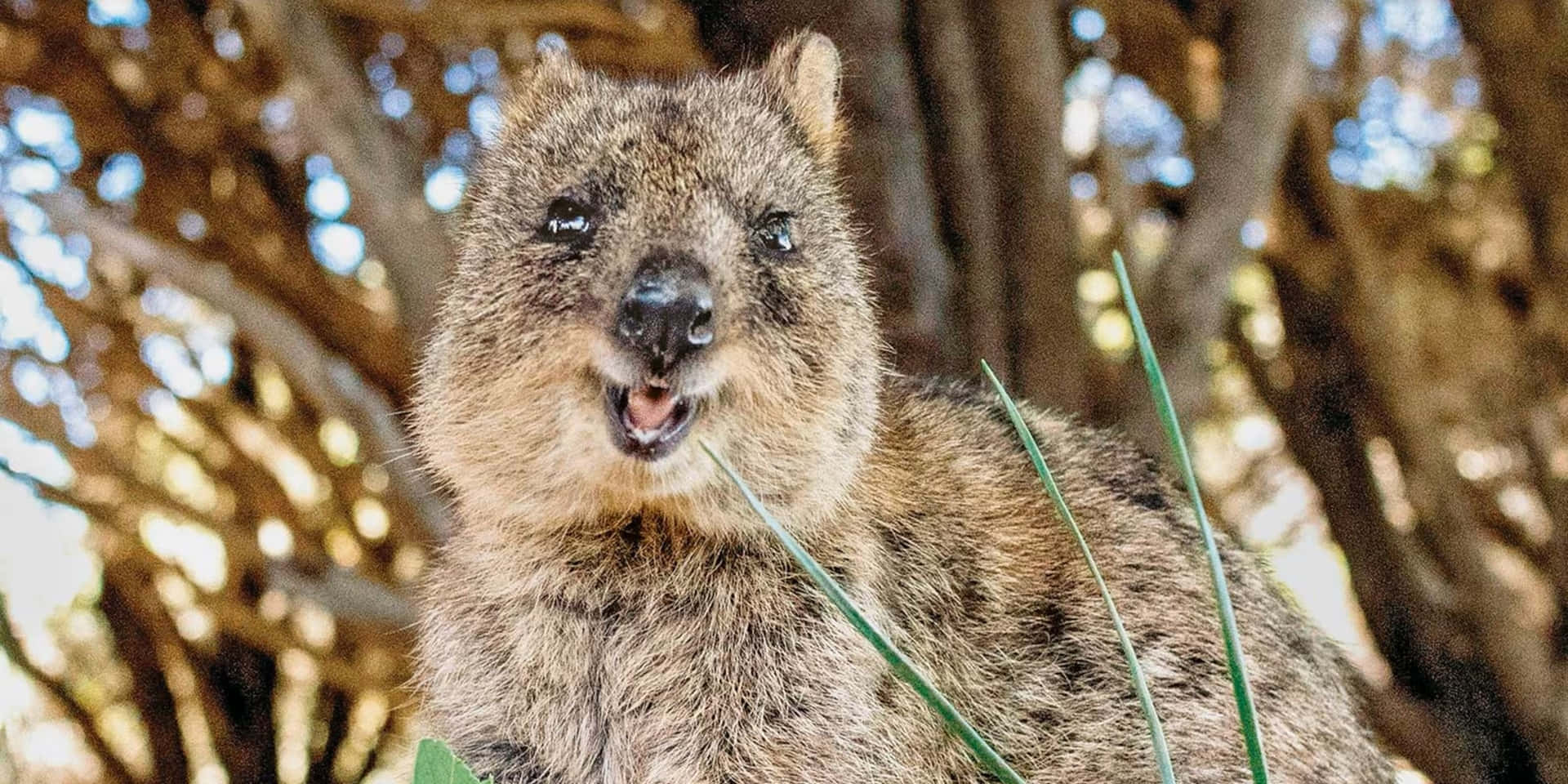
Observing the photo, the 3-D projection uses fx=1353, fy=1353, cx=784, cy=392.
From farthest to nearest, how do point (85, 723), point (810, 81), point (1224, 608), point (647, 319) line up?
point (85, 723), point (810, 81), point (647, 319), point (1224, 608)

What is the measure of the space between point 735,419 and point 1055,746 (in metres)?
0.81

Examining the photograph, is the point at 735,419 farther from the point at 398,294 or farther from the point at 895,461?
the point at 398,294

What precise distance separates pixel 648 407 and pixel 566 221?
1.22 feet

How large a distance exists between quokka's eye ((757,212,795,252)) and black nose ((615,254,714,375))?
1.13 ft

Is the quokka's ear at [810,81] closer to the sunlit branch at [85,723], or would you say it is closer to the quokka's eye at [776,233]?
the quokka's eye at [776,233]

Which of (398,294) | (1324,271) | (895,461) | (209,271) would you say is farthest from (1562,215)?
(209,271)

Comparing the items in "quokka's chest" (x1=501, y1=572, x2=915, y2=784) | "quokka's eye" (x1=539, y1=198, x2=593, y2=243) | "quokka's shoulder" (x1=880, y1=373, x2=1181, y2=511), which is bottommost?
"quokka's chest" (x1=501, y1=572, x2=915, y2=784)

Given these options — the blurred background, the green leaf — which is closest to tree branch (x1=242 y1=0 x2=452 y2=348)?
the blurred background

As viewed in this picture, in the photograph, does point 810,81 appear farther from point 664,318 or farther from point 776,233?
point 664,318

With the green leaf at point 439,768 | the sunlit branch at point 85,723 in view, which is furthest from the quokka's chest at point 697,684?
the sunlit branch at point 85,723

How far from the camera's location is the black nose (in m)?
1.63

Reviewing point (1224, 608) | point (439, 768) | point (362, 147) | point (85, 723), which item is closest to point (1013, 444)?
point (1224, 608)

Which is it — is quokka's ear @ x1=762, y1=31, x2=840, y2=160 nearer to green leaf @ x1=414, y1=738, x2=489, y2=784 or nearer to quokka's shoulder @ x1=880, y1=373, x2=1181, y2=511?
quokka's shoulder @ x1=880, y1=373, x2=1181, y2=511

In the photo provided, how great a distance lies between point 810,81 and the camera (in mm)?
2424
